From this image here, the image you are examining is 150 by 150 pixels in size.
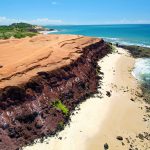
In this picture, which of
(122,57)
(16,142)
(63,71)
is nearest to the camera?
(16,142)

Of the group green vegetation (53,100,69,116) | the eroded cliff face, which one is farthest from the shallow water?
green vegetation (53,100,69,116)

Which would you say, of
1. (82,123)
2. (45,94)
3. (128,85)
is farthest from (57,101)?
(128,85)

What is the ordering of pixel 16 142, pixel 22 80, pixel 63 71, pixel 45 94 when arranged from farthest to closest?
pixel 63 71 < pixel 45 94 < pixel 22 80 < pixel 16 142

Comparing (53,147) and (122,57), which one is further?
(122,57)

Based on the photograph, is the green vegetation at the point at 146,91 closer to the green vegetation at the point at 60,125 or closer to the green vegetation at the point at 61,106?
the green vegetation at the point at 61,106

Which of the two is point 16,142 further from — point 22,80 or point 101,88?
point 101,88

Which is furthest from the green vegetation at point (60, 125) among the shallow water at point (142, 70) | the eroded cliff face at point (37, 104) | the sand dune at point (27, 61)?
the shallow water at point (142, 70)

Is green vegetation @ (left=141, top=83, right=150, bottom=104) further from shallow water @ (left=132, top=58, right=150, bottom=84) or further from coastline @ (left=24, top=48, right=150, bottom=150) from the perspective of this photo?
shallow water @ (left=132, top=58, right=150, bottom=84)
